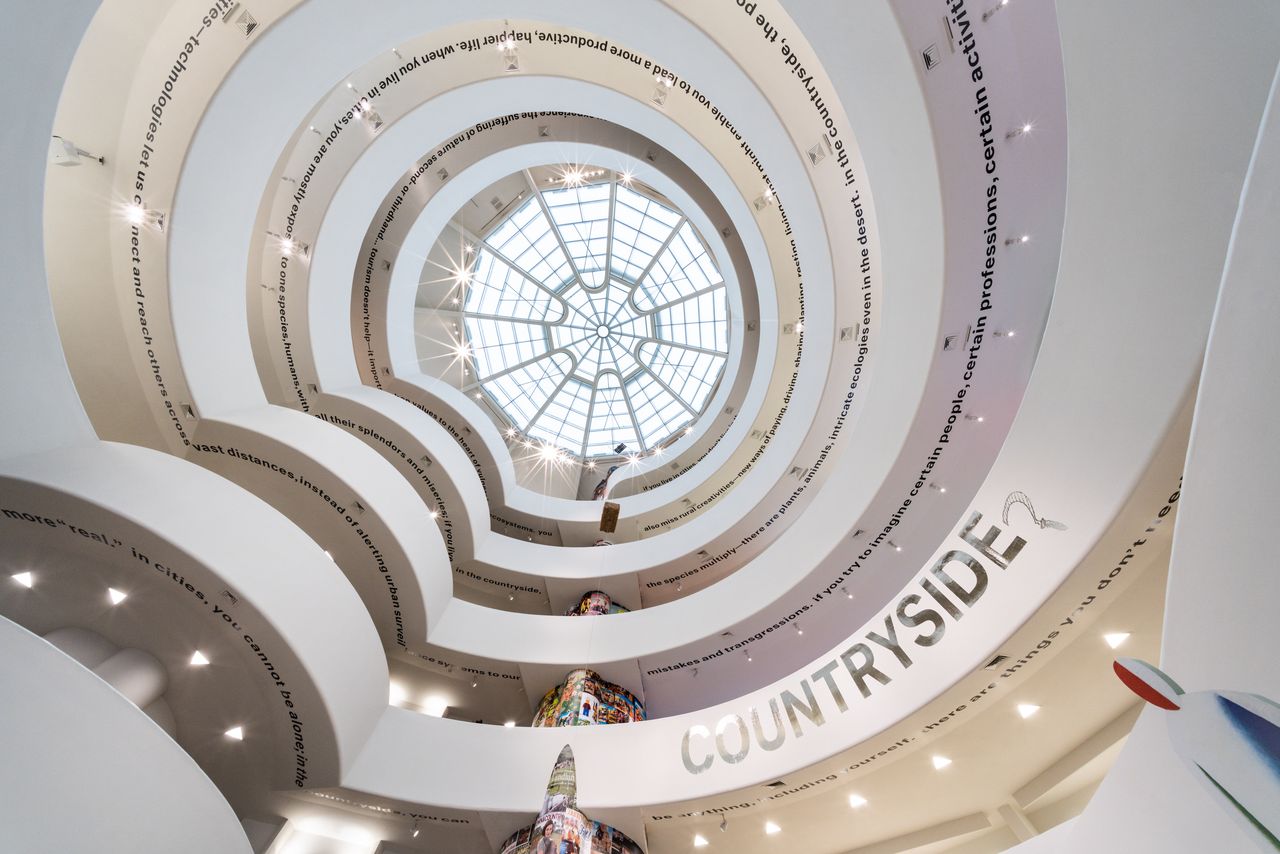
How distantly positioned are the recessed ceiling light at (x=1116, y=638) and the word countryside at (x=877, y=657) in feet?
4.37

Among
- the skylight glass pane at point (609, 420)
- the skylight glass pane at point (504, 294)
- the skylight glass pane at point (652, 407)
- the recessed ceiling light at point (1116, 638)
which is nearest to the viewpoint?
the recessed ceiling light at point (1116, 638)

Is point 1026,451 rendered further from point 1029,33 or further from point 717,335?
point 717,335

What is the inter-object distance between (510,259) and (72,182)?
11.9 meters

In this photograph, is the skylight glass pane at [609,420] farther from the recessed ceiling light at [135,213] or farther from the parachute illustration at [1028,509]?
the parachute illustration at [1028,509]

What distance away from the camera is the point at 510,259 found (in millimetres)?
18734

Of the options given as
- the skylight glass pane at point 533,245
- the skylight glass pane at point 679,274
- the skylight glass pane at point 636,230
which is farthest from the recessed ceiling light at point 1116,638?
the skylight glass pane at point 533,245

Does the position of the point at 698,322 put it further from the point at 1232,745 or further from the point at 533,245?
the point at 1232,745

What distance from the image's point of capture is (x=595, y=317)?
20.7 metres

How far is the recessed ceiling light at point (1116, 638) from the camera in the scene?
5.52m

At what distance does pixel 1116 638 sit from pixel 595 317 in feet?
60.0

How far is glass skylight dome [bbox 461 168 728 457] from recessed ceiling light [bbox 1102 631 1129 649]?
578 inches

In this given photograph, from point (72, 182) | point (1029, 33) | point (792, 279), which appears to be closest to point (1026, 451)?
point (1029, 33)

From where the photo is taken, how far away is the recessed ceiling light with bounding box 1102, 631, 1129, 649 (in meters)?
5.52

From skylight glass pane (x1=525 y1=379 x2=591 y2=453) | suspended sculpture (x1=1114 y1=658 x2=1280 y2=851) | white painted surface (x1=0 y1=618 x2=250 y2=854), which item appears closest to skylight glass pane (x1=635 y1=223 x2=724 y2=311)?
skylight glass pane (x1=525 y1=379 x2=591 y2=453)
